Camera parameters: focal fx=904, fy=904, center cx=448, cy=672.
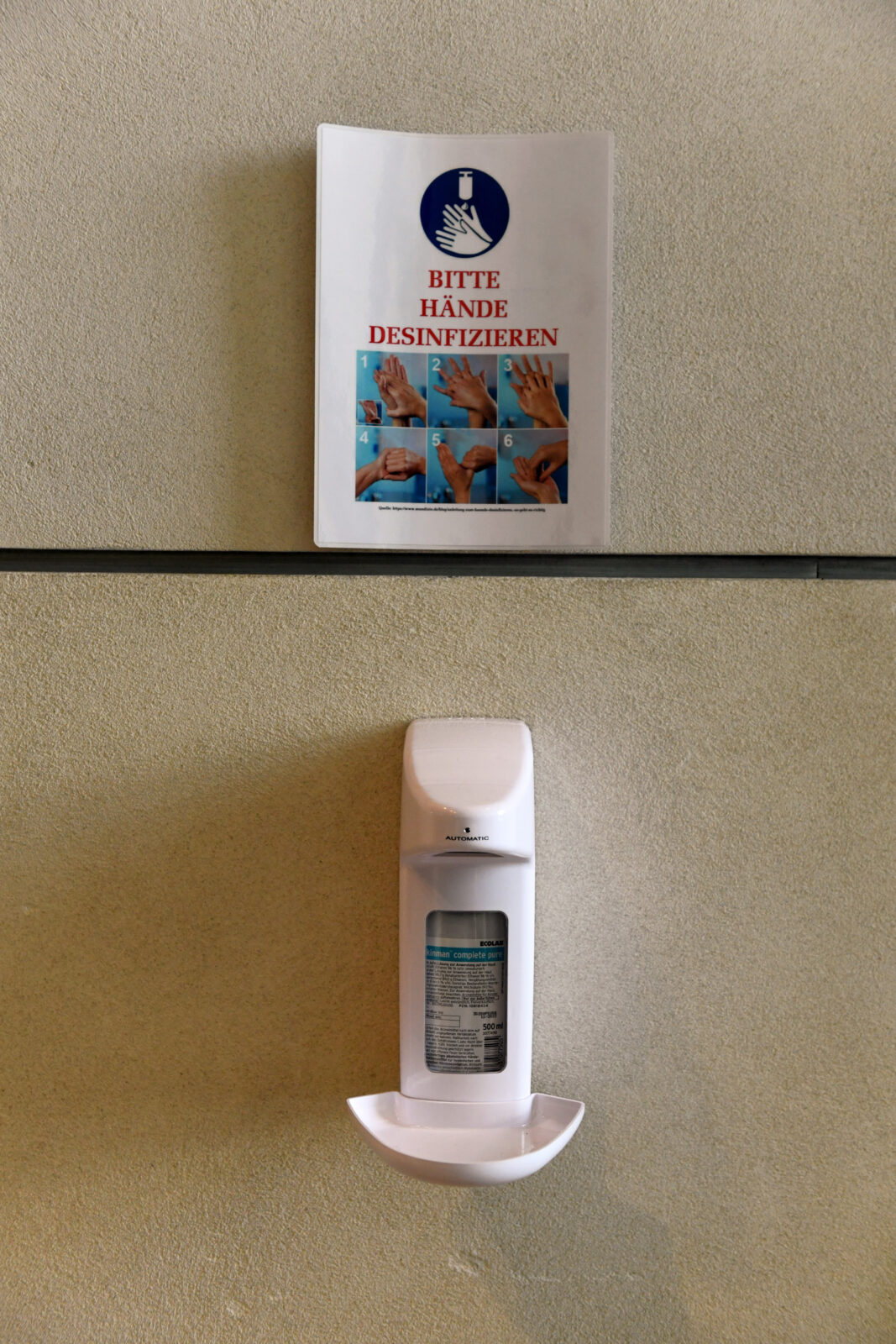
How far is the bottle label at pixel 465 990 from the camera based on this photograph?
0.57m

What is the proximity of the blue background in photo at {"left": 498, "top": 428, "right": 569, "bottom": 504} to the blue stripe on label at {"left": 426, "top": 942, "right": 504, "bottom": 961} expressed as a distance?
0.96ft

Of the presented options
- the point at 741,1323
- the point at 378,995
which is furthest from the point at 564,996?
the point at 741,1323

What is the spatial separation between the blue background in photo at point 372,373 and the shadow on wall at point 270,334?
0.03m

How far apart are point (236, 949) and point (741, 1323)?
1.42 ft

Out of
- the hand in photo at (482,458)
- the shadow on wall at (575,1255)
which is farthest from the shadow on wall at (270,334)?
the shadow on wall at (575,1255)

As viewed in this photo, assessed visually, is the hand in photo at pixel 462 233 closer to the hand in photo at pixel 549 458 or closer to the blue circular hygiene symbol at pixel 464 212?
the blue circular hygiene symbol at pixel 464 212

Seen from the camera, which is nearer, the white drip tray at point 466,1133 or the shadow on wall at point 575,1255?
the white drip tray at point 466,1133

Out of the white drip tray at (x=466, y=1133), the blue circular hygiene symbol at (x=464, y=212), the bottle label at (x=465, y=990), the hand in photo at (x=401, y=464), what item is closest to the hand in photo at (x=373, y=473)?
the hand in photo at (x=401, y=464)

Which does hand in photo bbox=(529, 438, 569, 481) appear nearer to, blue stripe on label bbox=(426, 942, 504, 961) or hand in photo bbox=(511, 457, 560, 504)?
hand in photo bbox=(511, 457, 560, 504)

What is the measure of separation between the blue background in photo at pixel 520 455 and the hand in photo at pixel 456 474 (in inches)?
0.9

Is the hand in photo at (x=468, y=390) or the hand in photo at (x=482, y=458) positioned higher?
the hand in photo at (x=468, y=390)

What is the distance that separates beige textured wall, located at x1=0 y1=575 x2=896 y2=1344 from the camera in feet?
2.04

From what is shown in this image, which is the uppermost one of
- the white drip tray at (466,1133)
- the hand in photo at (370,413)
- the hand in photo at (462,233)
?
the hand in photo at (462,233)

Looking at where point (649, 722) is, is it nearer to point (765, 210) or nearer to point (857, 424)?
point (857, 424)
